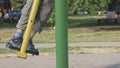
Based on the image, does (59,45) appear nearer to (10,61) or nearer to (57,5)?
Result: (57,5)

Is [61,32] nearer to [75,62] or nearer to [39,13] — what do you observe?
[39,13]

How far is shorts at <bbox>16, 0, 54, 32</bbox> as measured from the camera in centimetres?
333

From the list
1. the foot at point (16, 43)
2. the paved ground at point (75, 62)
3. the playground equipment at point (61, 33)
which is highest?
the playground equipment at point (61, 33)

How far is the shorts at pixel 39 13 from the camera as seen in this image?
3.33 meters

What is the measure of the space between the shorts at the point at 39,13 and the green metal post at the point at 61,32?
14.6 inches

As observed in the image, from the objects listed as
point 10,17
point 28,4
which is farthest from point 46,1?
point 10,17

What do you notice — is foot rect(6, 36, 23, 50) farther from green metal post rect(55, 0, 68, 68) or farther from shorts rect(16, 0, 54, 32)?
green metal post rect(55, 0, 68, 68)

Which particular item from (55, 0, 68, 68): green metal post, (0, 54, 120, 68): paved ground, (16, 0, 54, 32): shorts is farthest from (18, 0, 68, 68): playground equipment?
(0, 54, 120, 68): paved ground

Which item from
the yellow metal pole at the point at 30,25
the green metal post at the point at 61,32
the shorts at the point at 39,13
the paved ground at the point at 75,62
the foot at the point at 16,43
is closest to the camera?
the green metal post at the point at 61,32

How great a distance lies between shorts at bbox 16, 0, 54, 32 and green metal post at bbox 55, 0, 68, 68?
370 millimetres


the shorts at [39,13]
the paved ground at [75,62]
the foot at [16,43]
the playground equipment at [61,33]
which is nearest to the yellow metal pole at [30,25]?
the playground equipment at [61,33]

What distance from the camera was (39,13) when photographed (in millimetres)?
3332

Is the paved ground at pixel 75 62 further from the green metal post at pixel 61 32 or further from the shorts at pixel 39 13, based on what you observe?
the green metal post at pixel 61 32

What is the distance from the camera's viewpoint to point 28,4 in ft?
10.9
